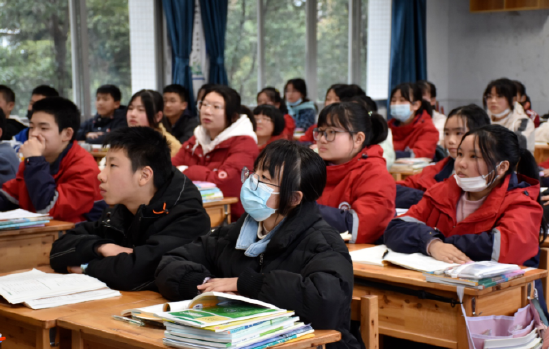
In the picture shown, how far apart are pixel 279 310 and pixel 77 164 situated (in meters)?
1.96

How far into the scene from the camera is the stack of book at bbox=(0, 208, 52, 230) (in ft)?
9.11

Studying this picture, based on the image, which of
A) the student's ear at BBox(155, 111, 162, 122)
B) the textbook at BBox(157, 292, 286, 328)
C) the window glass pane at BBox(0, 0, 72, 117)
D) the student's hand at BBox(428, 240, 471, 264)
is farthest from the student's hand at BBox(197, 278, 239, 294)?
the window glass pane at BBox(0, 0, 72, 117)

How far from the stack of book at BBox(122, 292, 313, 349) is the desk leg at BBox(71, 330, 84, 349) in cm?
21

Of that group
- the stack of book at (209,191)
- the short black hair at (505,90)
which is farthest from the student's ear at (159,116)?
the short black hair at (505,90)

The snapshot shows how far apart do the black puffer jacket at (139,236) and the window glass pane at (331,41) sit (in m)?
7.88

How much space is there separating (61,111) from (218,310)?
208cm

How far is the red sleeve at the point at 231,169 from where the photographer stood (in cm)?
404

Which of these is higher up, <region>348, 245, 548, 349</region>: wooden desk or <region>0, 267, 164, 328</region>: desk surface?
<region>0, 267, 164, 328</region>: desk surface

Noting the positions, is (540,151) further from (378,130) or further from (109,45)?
(109,45)

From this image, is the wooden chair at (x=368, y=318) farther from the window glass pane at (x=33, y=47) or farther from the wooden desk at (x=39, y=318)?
the window glass pane at (x=33, y=47)

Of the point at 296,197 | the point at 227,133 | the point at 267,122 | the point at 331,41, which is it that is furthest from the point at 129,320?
the point at 331,41

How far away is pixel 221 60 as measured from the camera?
322 inches

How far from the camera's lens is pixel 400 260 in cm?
236

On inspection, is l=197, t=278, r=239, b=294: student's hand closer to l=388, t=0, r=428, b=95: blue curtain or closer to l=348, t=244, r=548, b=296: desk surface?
l=348, t=244, r=548, b=296: desk surface
